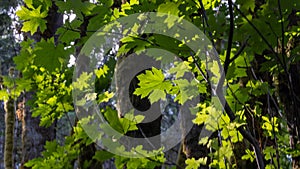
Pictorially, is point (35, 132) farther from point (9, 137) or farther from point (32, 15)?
point (32, 15)

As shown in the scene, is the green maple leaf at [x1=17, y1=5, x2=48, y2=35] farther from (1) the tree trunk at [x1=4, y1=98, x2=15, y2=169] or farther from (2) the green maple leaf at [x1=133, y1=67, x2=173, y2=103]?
(1) the tree trunk at [x1=4, y1=98, x2=15, y2=169]

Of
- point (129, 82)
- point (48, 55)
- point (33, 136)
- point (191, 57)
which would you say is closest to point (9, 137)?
point (33, 136)

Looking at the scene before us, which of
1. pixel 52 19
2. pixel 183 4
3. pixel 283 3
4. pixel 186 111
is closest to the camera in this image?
pixel 283 3

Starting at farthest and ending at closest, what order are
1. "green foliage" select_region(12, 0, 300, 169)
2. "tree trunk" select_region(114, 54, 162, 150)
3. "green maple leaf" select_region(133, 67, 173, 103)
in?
"tree trunk" select_region(114, 54, 162, 150) → "green maple leaf" select_region(133, 67, 173, 103) → "green foliage" select_region(12, 0, 300, 169)

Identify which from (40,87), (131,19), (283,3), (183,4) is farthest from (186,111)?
(283,3)

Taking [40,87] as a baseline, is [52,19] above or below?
above

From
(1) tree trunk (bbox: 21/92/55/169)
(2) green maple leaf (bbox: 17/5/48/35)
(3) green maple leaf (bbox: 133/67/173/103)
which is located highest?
(2) green maple leaf (bbox: 17/5/48/35)

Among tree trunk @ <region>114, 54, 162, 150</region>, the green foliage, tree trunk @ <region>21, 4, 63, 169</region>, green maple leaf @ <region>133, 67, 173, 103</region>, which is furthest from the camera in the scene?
tree trunk @ <region>21, 4, 63, 169</region>

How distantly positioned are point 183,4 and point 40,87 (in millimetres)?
1321

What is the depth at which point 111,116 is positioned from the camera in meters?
1.19

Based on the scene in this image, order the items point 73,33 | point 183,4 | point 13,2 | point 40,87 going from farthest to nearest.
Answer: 1. point 13,2
2. point 40,87
3. point 73,33
4. point 183,4

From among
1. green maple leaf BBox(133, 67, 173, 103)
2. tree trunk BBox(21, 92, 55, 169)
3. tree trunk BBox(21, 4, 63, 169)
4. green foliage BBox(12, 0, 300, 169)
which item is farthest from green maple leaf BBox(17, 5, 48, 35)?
tree trunk BBox(21, 92, 55, 169)

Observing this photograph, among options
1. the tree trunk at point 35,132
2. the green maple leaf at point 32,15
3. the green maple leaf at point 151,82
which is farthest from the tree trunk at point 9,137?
the green maple leaf at point 151,82

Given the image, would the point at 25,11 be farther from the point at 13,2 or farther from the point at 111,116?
the point at 13,2
